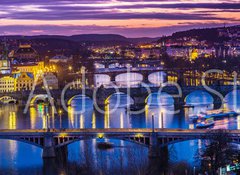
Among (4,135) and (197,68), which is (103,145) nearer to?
(4,135)

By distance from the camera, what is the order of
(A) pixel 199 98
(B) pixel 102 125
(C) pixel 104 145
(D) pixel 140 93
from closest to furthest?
(C) pixel 104 145, (B) pixel 102 125, (D) pixel 140 93, (A) pixel 199 98

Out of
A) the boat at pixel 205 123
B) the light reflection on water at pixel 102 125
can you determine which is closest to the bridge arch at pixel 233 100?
the light reflection on water at pixel 102 125

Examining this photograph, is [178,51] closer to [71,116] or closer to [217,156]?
[71,116]

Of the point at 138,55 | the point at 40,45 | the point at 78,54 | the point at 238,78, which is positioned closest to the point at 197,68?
the point at 238,78

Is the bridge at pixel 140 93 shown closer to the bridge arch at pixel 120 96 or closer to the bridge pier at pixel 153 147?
the bridge arch at pixel 120 96

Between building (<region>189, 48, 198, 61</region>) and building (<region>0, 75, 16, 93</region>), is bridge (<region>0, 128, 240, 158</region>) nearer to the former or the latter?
building (<region>0, 75, 16, 93</region>)

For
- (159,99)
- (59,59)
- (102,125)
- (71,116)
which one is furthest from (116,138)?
(59,59)
